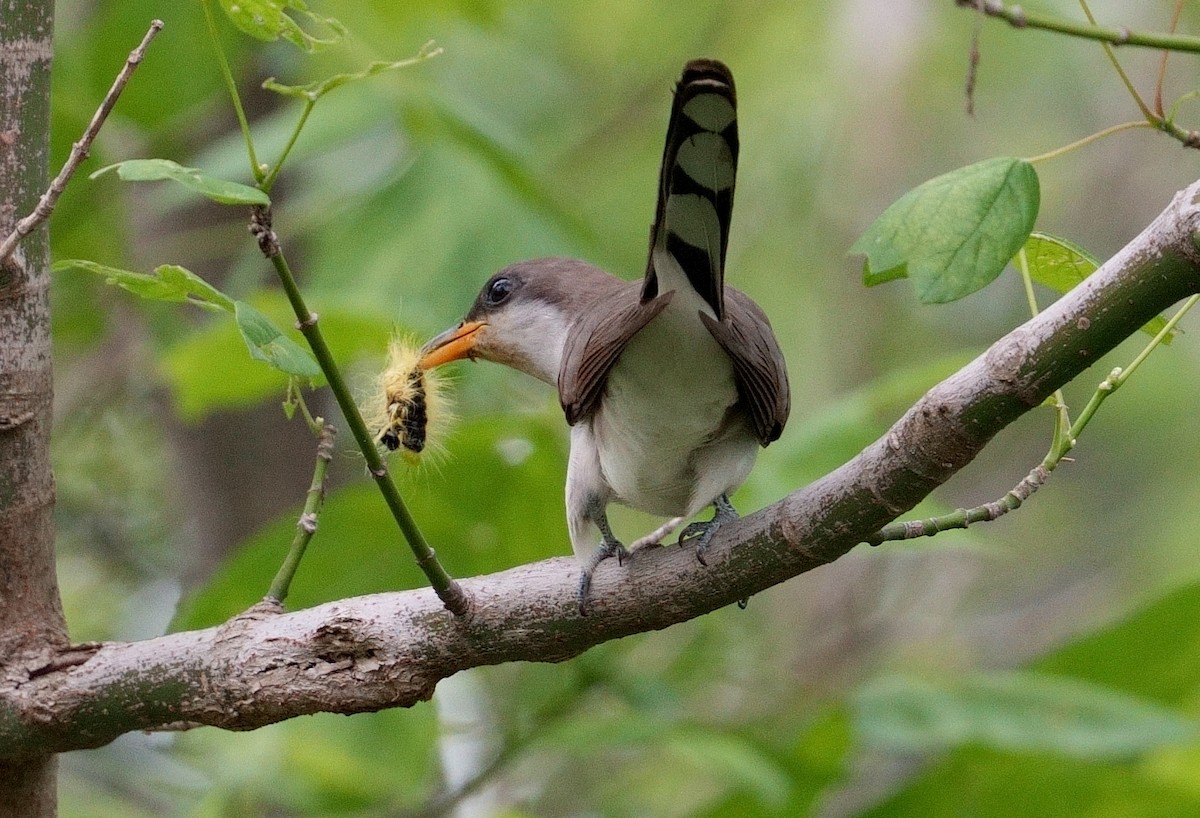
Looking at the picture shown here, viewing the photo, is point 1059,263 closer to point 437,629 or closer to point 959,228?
point 959,228

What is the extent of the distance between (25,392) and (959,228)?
1.27 m

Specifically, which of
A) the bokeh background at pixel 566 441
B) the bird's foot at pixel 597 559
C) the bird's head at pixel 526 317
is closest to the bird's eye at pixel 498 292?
the bird's head at pixel 526 317

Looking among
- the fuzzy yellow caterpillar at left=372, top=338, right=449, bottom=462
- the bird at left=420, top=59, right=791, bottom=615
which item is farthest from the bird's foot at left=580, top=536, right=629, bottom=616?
the fuzzy yellow caterpillar at left=372, top=338, right=449, bottom=462

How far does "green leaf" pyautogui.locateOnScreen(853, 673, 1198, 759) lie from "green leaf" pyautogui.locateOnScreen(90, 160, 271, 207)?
2.01 metres

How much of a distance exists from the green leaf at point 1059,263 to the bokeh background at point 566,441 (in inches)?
11.4

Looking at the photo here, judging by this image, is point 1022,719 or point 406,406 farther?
point 1022,719

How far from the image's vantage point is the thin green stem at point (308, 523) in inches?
73.1

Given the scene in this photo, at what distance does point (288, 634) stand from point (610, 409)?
2.73 ft

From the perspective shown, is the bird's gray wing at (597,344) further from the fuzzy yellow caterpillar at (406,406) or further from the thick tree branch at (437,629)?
the thick tree branch at (437,629)

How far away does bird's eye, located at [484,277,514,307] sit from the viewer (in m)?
3.26

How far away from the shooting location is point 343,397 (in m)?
1.45

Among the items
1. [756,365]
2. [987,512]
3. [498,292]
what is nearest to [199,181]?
[987,512]

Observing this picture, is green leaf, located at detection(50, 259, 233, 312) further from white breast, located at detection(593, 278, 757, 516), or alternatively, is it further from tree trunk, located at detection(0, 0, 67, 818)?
white breast, located at detection(593, 278, 757, 516)

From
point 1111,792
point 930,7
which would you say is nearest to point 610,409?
point 1111,792
